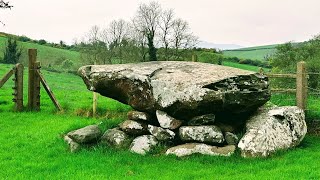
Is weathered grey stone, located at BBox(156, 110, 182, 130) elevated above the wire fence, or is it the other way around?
the wire fence

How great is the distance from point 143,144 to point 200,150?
1662 millimetres

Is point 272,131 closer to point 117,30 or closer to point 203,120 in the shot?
point 203,120

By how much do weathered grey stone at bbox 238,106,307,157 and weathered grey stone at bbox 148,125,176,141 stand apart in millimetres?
2029

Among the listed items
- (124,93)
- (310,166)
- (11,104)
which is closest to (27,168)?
(124,93)

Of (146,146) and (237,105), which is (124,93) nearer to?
A: (146,146)

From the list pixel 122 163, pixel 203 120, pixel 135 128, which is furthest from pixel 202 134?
pixel 122 163

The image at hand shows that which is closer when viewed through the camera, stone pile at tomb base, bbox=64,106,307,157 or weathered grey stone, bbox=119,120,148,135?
stone pile at tomb base, bbox=64,106,307,157

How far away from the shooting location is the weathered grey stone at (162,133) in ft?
39.1

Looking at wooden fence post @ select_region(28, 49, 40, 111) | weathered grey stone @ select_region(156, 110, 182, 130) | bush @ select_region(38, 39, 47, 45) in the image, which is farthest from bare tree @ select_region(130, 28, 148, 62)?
bush @ select_region(38, 39, 47, 45)

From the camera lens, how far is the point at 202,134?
11547 millimetres

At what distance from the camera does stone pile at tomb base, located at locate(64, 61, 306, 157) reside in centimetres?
1144

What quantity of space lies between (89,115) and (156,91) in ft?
19.6

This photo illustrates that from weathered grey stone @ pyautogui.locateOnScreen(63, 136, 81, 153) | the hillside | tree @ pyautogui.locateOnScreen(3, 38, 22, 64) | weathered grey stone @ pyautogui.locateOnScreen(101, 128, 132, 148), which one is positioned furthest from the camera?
the hillside

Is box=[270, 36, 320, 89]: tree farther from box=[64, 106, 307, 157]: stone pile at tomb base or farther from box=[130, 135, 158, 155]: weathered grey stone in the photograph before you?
box=[130, 135, 158, 155]: weathered grey stone
